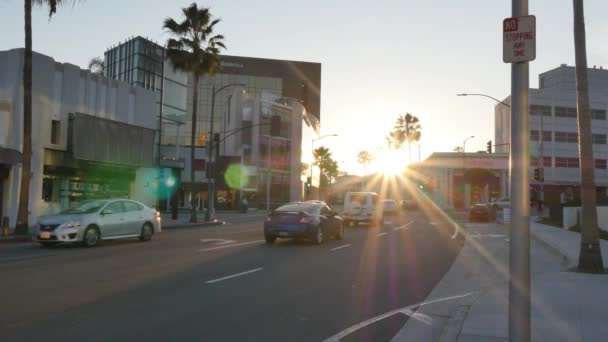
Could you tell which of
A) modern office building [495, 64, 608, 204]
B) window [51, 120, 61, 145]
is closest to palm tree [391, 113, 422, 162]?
modern office building [495, 64, 608, 204]

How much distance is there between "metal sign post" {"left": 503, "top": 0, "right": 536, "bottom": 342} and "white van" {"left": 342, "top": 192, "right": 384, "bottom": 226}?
25.0 m

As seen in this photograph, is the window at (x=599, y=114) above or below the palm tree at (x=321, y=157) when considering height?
above

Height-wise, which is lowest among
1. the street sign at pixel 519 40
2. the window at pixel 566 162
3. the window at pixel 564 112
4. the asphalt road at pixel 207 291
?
the asphalt road at pixel 207 291

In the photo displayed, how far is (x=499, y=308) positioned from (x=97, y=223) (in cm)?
1358

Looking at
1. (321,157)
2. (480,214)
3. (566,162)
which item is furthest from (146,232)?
(321,157)

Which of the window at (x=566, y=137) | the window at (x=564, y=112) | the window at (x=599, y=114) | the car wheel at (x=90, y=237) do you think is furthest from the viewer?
the window at (x=599, y=114)

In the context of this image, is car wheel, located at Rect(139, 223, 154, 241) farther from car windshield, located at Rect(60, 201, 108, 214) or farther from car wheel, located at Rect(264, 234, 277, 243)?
car wheel, located at Rect(264, 234, 277, 243)

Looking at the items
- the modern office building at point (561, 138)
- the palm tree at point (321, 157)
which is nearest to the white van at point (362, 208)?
the modern office building at point (561, 138)

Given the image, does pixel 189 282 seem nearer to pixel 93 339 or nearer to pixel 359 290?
pixel 359 290

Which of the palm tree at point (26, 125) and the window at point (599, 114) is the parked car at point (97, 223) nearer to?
the palm tree at point (26, 125)

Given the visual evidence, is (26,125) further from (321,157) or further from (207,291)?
(321,157)

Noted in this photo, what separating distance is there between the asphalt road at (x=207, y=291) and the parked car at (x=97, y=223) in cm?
62

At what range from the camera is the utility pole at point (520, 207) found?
5.14 metres

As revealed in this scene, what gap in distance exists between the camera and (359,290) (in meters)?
10.2
